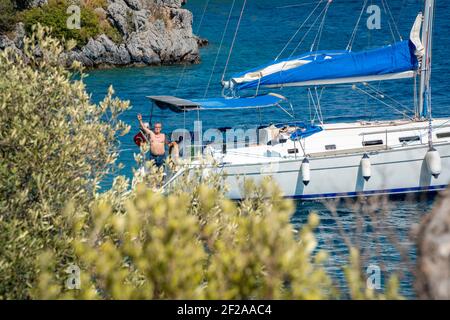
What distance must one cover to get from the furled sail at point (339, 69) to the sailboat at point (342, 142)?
0.11 feet

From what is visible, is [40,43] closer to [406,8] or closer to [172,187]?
[172,187]

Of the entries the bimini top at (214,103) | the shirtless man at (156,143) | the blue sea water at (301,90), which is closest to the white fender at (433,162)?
the blue sea water at (301,90)

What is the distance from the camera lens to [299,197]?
27.7 m

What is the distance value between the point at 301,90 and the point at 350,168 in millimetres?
19519

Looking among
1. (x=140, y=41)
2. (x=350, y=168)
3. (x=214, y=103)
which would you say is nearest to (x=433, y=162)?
(x=350, y=168)

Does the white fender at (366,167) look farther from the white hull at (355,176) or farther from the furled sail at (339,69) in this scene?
the furled sail at (339,69)

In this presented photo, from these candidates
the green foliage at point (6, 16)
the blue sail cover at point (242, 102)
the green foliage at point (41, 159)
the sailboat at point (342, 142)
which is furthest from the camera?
the green foliage at point (6, 16)

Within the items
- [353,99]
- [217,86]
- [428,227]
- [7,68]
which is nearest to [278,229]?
[428,227]

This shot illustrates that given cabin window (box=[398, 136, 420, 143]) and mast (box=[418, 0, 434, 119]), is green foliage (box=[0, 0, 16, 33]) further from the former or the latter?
cabin window (box=[398, 136, 420, 143])

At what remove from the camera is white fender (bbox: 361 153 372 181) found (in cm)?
2677

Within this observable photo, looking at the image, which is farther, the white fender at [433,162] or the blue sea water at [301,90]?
the white fender at [433,162]

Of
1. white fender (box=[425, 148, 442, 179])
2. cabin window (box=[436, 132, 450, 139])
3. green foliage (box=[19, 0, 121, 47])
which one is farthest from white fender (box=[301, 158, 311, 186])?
green foliage (box=[19, 0, 121, 47])

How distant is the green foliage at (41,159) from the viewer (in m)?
11.7

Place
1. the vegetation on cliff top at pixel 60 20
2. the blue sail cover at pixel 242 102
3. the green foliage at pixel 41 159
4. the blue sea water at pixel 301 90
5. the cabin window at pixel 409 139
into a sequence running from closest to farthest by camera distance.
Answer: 1. the green foliage at pixel 41 159
2. the blue sea water at pixel 301 90
3. the blue sail cover at pixel 242 102
4. the cabin window at pixel 409 139
5. the vegetation on cliff top at pixel 60 20
